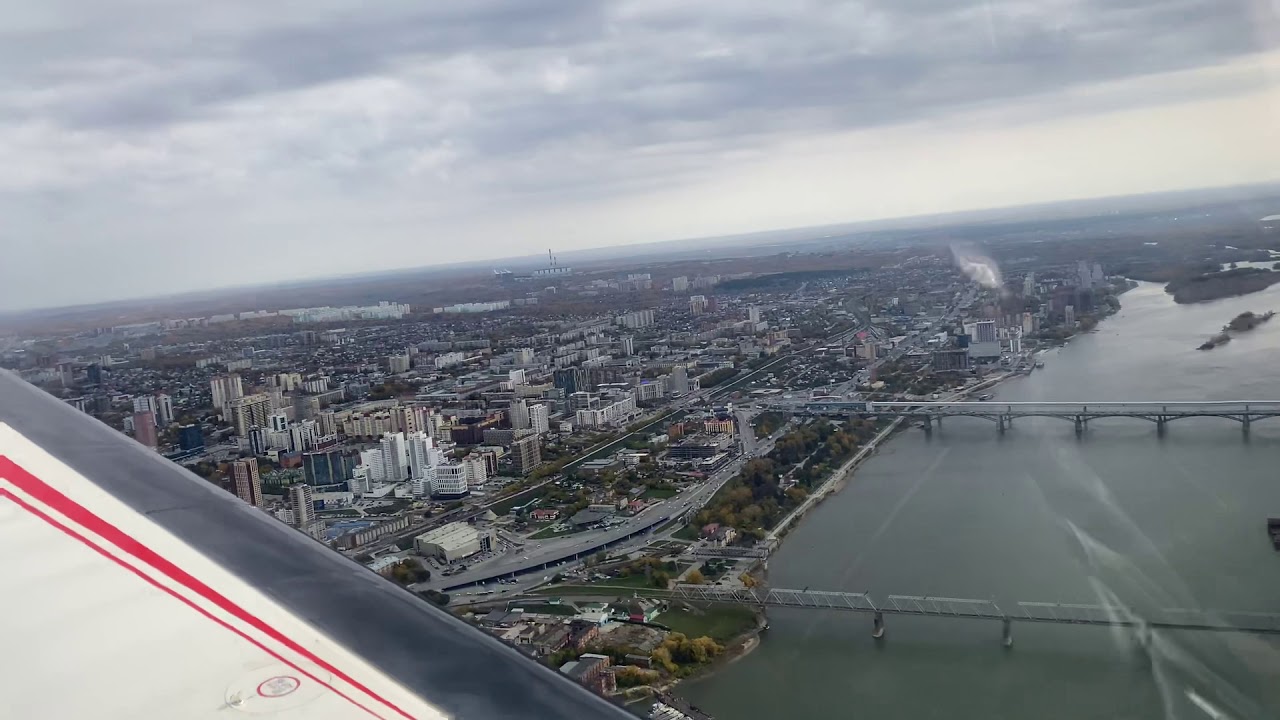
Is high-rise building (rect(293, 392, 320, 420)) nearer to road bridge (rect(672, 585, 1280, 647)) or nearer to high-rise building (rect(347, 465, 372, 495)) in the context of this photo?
high-rise building (rect(347, 465, 372, 495))

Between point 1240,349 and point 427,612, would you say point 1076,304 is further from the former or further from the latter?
point 427,612

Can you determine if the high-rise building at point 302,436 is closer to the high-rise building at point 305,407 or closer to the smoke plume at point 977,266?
the high-rise building at point 305,407

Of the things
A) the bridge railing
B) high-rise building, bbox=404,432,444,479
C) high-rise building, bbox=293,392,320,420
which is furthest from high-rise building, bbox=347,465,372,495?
the bridge railing

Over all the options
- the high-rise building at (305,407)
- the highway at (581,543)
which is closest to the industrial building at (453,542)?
the highway at (581,543)

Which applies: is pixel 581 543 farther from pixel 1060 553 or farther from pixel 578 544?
pixel 1060 553

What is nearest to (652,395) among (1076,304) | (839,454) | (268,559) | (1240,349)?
(839,454)
